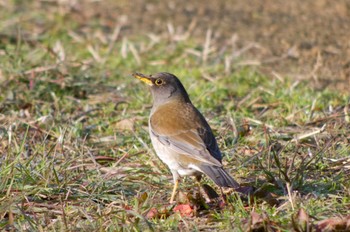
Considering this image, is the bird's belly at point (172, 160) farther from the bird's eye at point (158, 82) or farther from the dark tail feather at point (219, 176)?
the bird's eye at point (158, 82)

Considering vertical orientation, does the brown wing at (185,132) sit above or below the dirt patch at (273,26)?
above

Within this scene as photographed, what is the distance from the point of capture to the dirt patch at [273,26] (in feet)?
32.0

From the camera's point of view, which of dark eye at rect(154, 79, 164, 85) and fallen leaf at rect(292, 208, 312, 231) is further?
dark eye at rect(154, 79, 164, 85)

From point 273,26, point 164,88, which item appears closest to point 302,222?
point 164,88

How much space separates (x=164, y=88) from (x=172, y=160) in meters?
1.14

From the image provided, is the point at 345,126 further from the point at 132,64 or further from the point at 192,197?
the point at 132,64

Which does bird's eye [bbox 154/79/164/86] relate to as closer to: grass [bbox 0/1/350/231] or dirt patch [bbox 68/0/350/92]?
grass [bbox 0/1/350/231]

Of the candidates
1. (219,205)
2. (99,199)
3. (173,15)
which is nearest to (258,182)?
(219,205)

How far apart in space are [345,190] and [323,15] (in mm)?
6384

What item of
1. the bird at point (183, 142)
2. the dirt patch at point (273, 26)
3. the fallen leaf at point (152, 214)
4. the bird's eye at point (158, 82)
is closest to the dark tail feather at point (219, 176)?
the bird at point (183, 142)

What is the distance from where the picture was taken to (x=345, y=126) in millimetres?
7320

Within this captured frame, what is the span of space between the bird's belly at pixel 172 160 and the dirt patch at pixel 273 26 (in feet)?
11.1

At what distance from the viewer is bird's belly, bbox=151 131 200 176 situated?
6.06 metres

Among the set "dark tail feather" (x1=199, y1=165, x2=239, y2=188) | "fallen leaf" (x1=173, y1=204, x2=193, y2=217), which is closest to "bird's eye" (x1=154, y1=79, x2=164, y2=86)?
"dark tail feather" (x1=199, y1=165, x2=239, y2=188)
